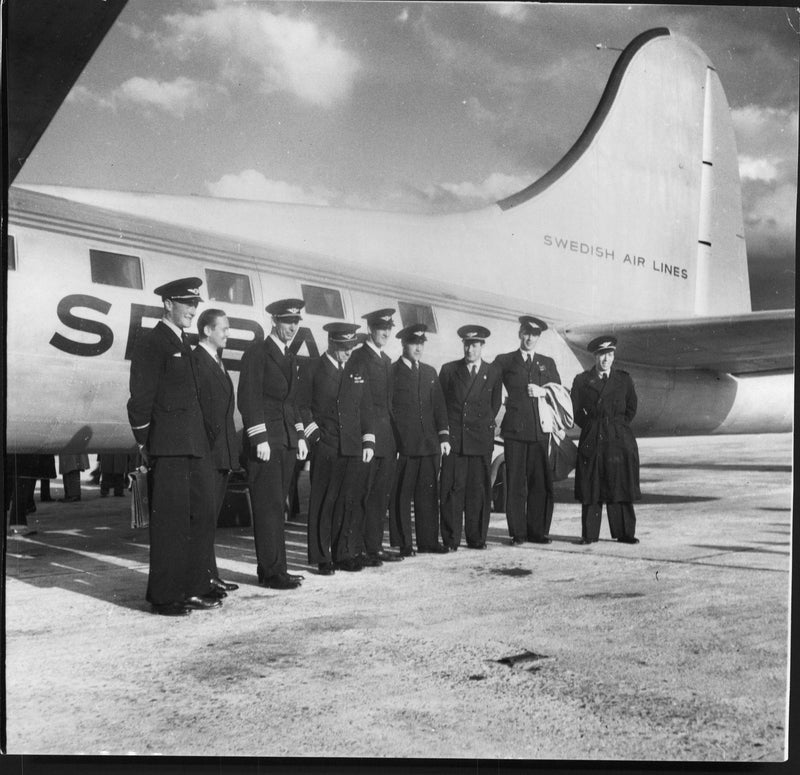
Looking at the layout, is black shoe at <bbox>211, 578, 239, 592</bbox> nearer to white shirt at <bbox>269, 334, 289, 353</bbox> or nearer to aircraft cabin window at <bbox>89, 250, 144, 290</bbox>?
white shirt at <bbox>269, 334, 289, 353</bbox>

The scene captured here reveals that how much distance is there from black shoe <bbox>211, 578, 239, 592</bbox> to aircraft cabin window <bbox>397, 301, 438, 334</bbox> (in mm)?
1846

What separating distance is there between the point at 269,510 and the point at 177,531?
0.53m

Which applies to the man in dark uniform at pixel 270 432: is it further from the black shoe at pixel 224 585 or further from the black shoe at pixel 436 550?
the black shoe at pixel 436 550

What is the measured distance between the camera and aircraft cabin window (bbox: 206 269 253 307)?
4.57 m

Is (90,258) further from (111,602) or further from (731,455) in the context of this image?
(731,455)

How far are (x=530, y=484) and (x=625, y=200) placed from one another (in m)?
2.03

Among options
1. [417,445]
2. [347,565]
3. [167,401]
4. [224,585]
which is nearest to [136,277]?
[167,401]

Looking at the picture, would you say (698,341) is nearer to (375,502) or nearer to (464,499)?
(464,499)

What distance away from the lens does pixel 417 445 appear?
4930 millimetres

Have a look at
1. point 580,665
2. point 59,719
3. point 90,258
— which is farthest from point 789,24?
point 59,719

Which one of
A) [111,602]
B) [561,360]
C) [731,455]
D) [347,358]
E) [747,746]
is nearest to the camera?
[747,746]

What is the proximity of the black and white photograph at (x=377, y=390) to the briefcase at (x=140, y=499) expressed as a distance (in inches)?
1.0

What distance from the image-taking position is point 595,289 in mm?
5184

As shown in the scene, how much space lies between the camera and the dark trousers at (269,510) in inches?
180
